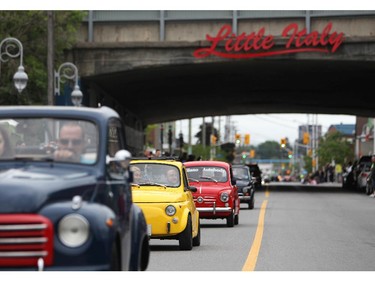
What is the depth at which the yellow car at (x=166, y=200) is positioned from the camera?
17.8 m

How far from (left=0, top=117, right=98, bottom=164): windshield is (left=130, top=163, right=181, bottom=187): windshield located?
8.72m

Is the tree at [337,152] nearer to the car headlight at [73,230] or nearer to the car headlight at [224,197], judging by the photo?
the car headlight at [224,197]

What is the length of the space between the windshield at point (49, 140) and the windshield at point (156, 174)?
8.72 metres

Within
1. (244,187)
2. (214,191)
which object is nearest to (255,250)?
(214,191)

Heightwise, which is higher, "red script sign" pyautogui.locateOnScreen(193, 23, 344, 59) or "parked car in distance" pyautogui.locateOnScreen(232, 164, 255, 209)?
"red script sign" pyautogui.locateOnScreen(193, 23, 344, 59)

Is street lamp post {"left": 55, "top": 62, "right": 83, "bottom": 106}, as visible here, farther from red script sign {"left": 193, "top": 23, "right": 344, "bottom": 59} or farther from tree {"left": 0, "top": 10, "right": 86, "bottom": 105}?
red script sign {"left": 193, "top": 23, "right": 344, "bottom": 59}

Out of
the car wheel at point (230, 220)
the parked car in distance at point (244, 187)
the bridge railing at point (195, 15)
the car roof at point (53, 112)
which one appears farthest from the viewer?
the bridge railing at point (195, 15)

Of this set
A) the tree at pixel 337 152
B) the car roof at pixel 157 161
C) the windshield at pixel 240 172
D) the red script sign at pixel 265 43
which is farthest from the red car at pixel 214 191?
the tree at pixel 337 152

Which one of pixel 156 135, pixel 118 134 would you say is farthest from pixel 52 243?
pixel 156 135

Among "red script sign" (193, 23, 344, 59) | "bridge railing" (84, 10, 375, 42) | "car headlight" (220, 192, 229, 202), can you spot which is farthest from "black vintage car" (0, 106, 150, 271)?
"bridge railing" (84, 10, 375, 42)

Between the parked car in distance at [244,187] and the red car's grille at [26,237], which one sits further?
the parked car in distance at [244,187]

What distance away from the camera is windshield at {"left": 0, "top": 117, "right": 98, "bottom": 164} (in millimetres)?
9625

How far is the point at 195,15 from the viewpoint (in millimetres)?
51969
